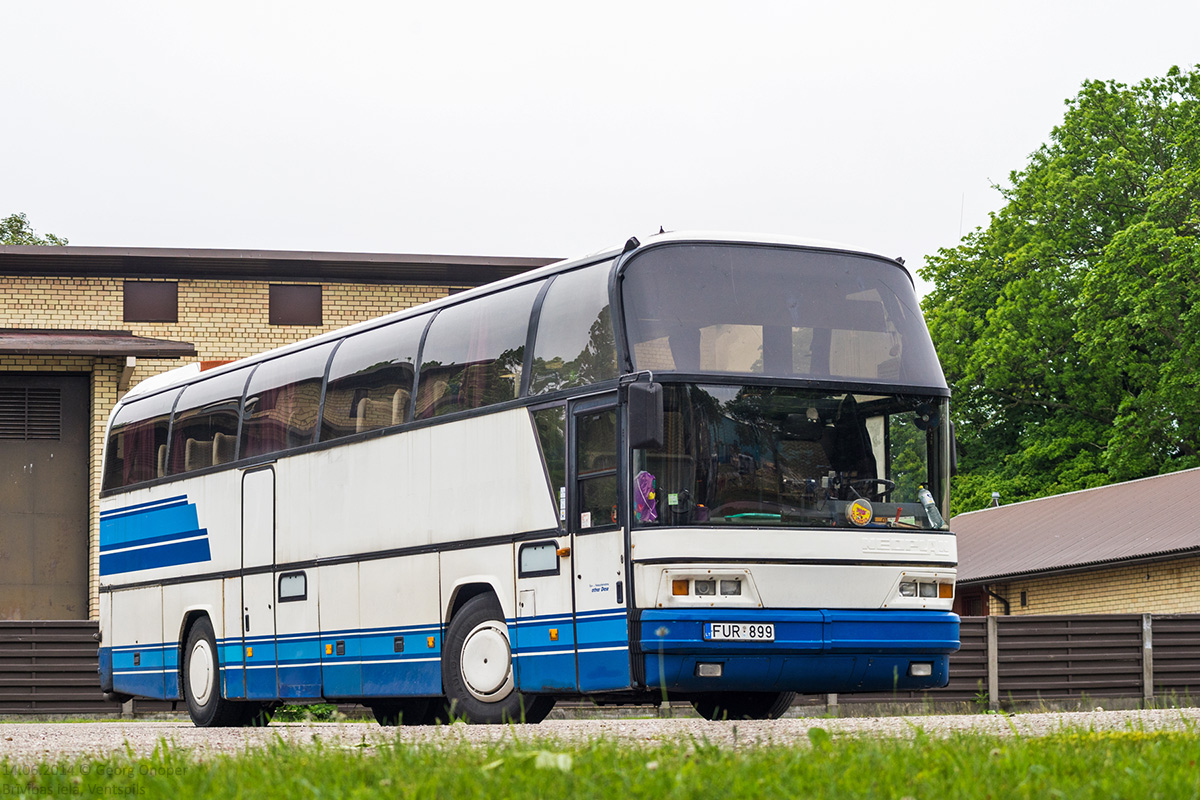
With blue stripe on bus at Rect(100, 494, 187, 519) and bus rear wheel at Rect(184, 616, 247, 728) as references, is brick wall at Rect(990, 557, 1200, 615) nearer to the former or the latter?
bus rear wheel at Rect(184, 616, 247, 728)

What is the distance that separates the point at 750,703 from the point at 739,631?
215cm

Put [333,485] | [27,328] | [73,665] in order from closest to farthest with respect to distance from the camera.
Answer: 1. [333,485]
2. [73,665]
3. [27,328]

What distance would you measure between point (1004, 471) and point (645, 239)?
37864mm

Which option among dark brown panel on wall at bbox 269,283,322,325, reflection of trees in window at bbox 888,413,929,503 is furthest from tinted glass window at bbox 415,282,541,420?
dark brown panel on wall at bbox 269,283,322,325

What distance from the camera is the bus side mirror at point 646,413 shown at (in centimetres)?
1175

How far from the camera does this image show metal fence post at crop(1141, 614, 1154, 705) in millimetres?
26125

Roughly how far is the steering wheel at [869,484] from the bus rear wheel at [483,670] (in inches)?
115

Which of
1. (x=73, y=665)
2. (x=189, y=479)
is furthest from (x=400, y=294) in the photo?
(x=189, y=479)

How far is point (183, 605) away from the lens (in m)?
17.9

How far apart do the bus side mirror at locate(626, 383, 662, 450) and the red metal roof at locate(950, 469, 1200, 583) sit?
21.1 meters

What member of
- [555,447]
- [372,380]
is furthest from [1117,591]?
[555,447]

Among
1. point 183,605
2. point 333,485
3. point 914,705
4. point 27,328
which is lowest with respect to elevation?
point 914,705

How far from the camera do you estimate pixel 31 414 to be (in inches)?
1169

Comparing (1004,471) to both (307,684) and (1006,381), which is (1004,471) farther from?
(307,684)
